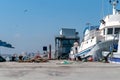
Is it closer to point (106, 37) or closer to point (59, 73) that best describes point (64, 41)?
point (106, 37)

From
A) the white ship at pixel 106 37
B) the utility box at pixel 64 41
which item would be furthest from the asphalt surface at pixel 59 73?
the utility box at pixel 64 41

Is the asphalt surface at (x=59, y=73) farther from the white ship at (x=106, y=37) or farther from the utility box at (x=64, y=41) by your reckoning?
the utility box at (x=64, y=41)

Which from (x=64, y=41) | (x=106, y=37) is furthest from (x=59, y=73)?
(x=64, y=41)

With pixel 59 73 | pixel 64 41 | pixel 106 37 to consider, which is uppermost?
pixel 64 41

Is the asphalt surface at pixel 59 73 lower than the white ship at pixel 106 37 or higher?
lower

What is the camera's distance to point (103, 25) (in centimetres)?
4766

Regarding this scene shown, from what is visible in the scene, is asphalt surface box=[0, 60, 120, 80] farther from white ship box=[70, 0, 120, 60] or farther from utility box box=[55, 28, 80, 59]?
utility box box=[55, 28, 80, 59]

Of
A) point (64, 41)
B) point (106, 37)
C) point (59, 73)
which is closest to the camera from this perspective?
point (59, 73)

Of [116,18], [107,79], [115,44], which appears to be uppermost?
[116,18]

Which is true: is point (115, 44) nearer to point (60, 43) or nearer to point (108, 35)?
point (108, 35)

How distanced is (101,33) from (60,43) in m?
24.7

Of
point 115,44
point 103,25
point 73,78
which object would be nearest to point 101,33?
point 103,25

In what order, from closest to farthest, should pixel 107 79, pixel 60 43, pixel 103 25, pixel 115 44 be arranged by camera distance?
pixel 107 79 → pixel 115 44 → pixel 103 25 → pixel 60 43

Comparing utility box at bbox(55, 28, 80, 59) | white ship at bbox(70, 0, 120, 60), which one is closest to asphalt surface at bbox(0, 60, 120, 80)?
white ship at bbox(70, 0, 120, 60)
